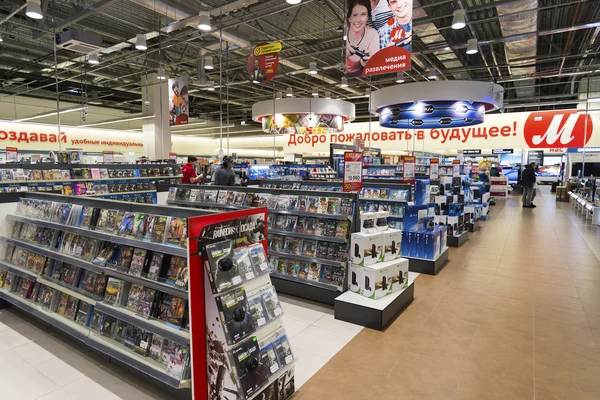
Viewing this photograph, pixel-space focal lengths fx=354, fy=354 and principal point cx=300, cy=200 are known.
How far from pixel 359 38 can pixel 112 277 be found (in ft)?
14.6

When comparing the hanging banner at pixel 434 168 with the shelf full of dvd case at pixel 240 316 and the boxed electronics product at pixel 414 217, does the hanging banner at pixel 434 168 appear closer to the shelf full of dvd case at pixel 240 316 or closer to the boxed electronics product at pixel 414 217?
the boxed electronics product at pixel 414 217

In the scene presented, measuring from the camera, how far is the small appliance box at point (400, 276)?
424cm

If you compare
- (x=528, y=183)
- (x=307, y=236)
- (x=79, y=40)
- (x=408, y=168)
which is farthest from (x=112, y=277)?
(x=528, y=183)

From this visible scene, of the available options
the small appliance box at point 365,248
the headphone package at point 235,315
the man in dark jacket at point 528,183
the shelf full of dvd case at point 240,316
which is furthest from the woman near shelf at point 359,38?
the man in dark jacket at point 528,183

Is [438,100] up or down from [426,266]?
up

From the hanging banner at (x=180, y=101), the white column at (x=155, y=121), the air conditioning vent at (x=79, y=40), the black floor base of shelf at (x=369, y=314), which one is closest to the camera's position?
the black floor base of shelf at (x=369, y=314)

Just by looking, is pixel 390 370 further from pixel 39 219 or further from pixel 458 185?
pixel 458 185

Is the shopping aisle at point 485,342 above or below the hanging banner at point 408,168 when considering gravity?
below

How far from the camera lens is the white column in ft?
45.0

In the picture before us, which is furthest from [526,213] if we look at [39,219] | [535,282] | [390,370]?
[39,219]

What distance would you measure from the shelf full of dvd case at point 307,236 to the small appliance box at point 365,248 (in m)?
0.15

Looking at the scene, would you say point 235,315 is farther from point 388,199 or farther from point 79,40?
point 79,40

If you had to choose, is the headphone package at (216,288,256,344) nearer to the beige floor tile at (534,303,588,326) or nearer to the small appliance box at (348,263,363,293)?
the small appliance box at (348,263,363,293)

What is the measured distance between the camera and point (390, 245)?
14.3ft
